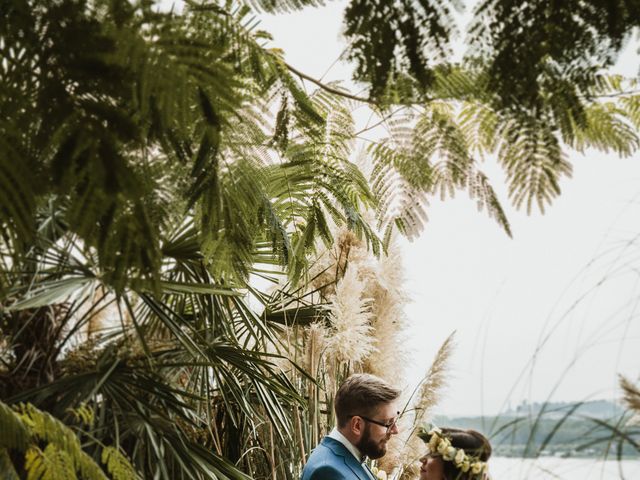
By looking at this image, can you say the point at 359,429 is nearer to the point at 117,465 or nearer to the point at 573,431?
the point at 117,465

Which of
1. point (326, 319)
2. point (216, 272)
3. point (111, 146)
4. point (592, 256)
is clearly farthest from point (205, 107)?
point (326, 319)

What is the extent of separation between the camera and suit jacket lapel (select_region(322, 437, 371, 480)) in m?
2.51

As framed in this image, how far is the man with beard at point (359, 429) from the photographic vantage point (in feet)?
8.19

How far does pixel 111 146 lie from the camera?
0.81 meters

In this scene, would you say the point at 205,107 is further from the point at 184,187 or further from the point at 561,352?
the point at 561,352

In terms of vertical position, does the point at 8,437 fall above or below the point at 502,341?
below

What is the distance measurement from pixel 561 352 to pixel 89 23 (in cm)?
89

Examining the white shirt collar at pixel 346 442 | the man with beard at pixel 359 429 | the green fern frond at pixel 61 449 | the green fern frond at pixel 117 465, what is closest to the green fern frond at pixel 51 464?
the green fern frond at pixel 61 449

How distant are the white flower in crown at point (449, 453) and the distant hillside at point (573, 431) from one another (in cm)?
143

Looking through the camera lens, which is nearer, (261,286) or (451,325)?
(451,325)

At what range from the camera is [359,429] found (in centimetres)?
263

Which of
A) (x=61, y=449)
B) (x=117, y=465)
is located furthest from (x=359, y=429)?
(x=61, y=449)

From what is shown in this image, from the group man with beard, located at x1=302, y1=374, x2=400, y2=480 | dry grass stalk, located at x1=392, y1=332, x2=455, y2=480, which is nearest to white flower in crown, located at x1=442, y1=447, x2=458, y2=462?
man with beard, located at x1=302, y1=374, x2=400, y2=480

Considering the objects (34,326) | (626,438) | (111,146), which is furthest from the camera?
(34,326)
